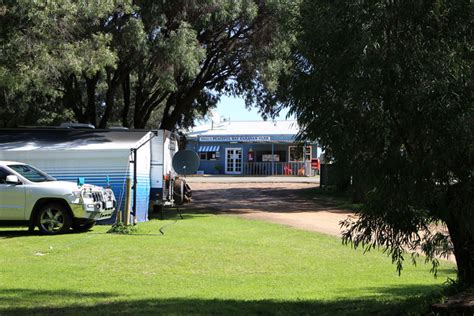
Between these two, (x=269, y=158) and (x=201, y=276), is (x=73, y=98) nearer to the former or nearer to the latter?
(x=201, y=276)

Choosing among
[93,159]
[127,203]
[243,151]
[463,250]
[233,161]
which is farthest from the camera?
[233,161]

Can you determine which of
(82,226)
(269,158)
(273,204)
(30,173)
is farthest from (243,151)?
(30,173)

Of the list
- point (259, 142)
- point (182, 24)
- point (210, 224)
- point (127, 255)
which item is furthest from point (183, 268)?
point (259, 142)

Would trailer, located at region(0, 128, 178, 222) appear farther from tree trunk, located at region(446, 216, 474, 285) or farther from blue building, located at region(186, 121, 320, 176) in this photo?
blue building, located at region(186, 121, 320, 176)

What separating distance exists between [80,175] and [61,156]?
80 centimetres

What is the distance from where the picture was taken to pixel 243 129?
5388cm

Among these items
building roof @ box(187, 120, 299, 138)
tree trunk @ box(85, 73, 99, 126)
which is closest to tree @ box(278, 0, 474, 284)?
tree trunk @ box(85, 73, 99, 126)

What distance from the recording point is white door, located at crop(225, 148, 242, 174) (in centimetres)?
5069

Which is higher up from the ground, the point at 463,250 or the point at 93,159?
the point at 93,159

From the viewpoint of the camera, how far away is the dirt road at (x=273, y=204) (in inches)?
712

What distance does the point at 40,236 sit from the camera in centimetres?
1339

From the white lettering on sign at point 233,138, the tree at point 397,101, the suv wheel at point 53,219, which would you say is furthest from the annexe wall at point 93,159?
the white lettering on sign at point 233,138

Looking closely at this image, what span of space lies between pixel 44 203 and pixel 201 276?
6.63m

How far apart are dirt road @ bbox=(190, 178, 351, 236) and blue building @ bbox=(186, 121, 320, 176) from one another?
1116 centimetres
